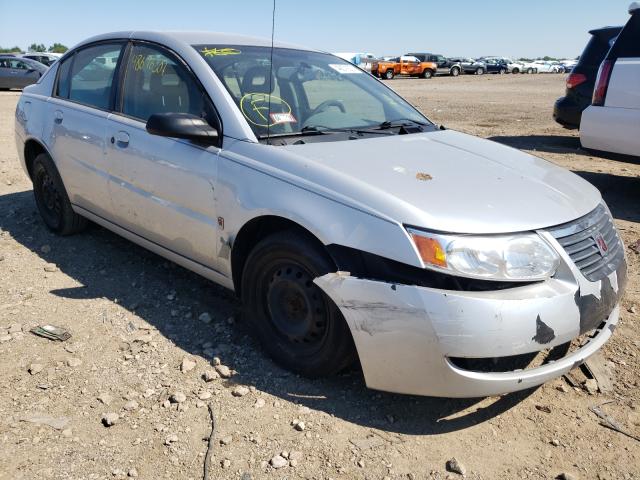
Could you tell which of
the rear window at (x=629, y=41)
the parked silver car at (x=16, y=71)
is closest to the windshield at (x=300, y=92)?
the rear window at (x=629, y=41)

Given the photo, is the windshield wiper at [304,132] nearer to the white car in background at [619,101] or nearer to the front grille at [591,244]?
the front grille at [591,244]

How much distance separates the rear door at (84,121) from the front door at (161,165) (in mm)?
168

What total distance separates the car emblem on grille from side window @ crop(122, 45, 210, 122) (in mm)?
2101

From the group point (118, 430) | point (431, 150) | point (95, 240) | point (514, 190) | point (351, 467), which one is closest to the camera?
point (351, 467)

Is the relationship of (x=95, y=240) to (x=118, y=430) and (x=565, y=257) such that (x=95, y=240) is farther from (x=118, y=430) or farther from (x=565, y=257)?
(x=565, y=257)

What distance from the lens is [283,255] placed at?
2848 mm

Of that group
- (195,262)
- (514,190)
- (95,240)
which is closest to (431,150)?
(514,190)

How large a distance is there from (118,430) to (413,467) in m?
1.28

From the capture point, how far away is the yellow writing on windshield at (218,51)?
3.51 m

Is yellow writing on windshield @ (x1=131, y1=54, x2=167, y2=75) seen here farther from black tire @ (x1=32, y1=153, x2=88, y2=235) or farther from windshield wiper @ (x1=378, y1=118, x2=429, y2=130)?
windshield wiper @ (x1=378, y1=118, x2=429, y2=130)

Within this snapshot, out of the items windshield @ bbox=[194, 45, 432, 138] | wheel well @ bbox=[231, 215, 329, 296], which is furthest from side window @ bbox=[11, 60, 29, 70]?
wheel well @ bbox=[231, 215, 329, 296]

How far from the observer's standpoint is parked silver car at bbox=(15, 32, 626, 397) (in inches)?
94.6

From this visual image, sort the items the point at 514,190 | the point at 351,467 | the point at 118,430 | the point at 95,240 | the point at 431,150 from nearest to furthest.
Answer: the point at 351,467
the point at 118,430
the point at 514,190
the point at 431,150
the point at 95,240

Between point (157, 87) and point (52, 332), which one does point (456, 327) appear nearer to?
point (52, 332)
